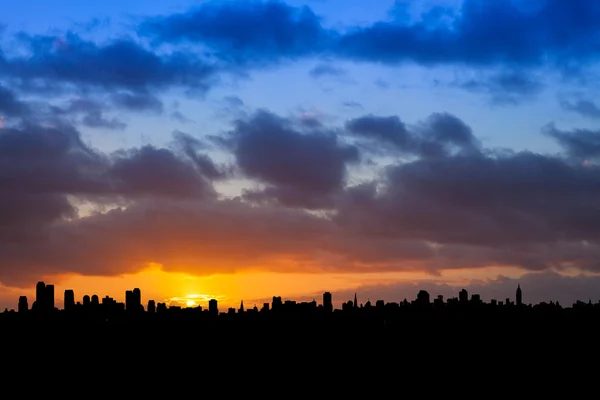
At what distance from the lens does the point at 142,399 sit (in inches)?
7397

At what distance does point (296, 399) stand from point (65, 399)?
43776 mm

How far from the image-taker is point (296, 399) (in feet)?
654

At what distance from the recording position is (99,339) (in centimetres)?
19888

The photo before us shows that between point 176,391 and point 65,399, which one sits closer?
point 65,399

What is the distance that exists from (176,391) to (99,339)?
1792 centimetres

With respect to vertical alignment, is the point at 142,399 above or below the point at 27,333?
below

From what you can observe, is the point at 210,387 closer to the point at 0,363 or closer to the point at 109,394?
the point at 109,394

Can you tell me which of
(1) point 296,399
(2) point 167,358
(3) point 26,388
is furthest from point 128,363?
(1) point 296,399

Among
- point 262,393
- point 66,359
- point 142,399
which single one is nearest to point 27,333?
point 66,359

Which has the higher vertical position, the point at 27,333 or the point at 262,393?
the point at 27,333

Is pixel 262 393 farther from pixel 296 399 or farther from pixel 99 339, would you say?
pixel 99 339

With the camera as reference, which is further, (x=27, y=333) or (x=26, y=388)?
(x=27, y=333)

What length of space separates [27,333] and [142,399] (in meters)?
26.1

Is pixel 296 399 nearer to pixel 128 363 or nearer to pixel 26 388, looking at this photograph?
pixel 128 363
